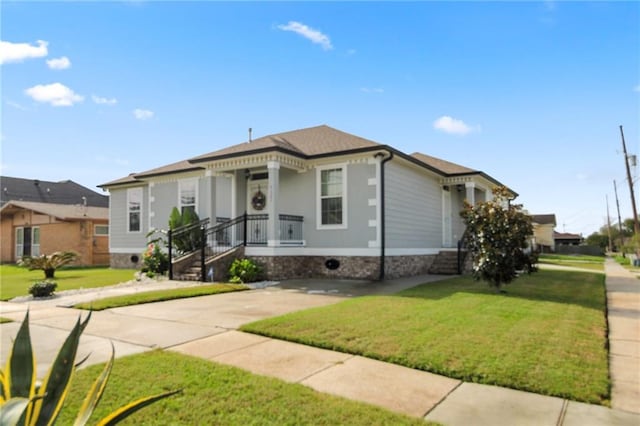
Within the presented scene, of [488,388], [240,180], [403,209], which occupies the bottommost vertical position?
[488,388]

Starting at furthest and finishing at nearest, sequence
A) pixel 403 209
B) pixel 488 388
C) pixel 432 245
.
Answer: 1. pixel 432 245
2. pixel 403 209
3. pixel 488 388

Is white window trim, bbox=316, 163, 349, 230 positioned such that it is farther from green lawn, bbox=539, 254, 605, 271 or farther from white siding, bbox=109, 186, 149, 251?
green lawn, bbox=539, 254, 605, 271

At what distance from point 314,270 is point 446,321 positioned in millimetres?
7284

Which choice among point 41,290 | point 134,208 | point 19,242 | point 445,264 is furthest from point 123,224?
point 445,264

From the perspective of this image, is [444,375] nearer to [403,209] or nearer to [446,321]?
[446,321]

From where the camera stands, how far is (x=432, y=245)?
16.0m

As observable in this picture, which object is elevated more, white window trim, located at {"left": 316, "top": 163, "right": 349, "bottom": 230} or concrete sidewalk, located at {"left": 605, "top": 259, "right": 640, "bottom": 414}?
white window trim, located at {"left": 316, "top": 163, "right": 349, "bottom": 230}

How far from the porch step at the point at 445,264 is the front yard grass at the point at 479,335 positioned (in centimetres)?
600

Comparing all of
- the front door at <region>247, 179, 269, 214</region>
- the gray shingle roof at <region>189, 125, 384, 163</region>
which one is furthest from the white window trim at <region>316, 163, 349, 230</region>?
the front door at <region>247, 179, 269, 214</region>

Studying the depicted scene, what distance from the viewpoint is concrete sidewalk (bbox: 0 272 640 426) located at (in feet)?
10.6

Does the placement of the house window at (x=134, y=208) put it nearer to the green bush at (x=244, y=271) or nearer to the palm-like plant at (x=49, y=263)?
the palm-like plant at (x=49, y=263)

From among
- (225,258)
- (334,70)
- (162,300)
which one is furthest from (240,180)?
(162,300)

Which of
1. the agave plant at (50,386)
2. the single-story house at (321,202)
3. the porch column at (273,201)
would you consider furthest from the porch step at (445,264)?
the agave plant at (50,386)

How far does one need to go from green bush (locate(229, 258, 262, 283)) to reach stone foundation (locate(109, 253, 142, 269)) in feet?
25.7
